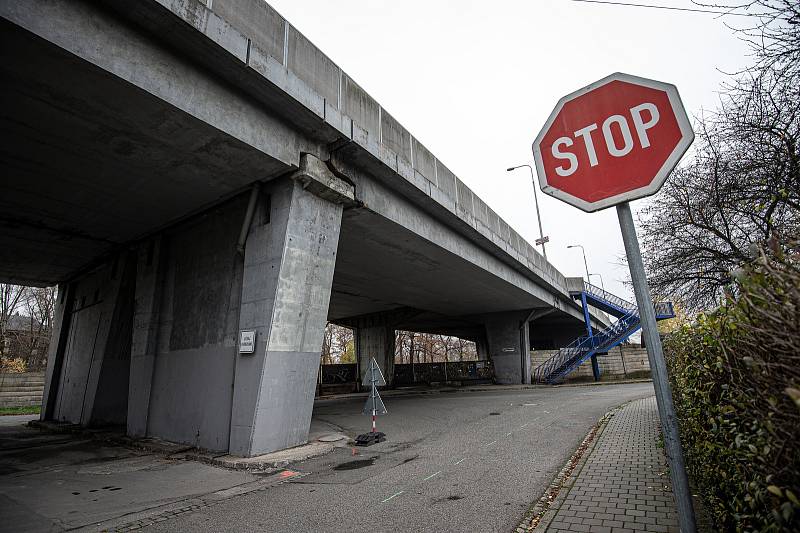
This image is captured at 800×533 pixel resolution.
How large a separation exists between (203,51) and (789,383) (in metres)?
8.06

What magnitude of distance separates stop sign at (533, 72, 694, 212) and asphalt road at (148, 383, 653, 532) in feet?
11.8

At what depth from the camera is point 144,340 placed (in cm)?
1138

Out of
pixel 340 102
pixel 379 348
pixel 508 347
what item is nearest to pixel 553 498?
pixel 340 102

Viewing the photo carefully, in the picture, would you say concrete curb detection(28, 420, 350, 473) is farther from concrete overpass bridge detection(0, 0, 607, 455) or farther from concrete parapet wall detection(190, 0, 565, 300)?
concrete parapet wall detection(190, 0, 565, 300)

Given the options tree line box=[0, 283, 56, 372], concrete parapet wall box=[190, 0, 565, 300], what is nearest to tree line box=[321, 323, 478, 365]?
tree line box=[0, 283, 56, 372]

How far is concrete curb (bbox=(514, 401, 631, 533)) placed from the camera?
13.3 feet

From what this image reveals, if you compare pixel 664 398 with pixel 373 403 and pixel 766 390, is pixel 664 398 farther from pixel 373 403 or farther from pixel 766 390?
pixel 373 403

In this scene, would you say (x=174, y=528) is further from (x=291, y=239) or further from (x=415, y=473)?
(x=291, y=239)

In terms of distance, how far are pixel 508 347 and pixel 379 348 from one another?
1017 cm

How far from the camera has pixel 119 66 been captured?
5.82m

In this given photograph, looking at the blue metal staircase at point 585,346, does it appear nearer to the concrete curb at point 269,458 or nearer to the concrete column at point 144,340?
the concrete curb at point 269,458

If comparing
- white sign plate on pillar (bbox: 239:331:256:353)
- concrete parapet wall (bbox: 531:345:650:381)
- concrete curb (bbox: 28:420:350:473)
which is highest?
white sign plate on pillar (bbox: 239:331:256:353)

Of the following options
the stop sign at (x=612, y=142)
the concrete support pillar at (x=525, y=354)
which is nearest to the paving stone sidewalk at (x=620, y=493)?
the stop sign at (x=612, y=142)

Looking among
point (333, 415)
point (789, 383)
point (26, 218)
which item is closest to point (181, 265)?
point (26, 218)
